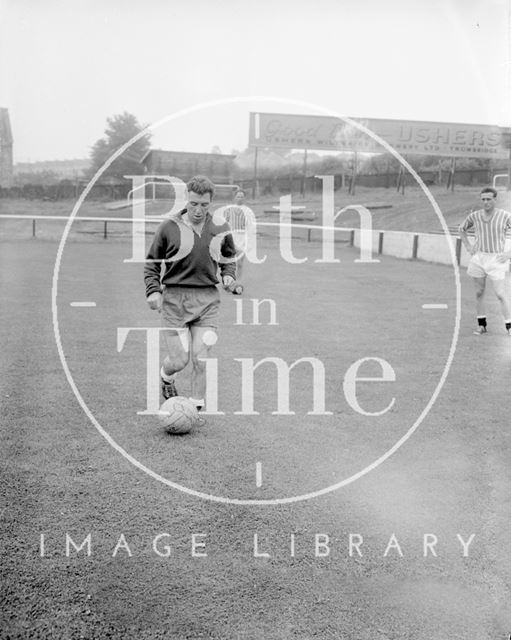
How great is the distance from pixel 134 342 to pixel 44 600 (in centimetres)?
590

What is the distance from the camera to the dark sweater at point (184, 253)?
5.39 meters

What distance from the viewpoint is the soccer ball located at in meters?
5.30

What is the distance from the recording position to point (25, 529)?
3.67 metres

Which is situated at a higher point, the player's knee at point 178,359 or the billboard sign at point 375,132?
the billboard sign at point 375,132

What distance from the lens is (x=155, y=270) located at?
545cm

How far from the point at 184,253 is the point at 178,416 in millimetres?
1263

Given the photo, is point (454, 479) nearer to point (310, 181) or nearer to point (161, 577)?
point (161, 577)

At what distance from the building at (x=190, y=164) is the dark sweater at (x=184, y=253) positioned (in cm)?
4082

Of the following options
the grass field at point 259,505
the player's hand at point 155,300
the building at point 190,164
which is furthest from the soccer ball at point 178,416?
the building at point 190,164

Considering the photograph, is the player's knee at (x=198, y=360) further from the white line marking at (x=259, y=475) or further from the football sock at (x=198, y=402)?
the white line marking at (x=259, y=475)

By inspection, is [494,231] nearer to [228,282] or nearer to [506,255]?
[506,255]

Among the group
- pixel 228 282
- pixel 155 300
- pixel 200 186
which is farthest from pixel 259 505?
pixel 200 186

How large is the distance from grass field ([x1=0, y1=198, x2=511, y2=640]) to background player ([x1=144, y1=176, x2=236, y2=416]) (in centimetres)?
65

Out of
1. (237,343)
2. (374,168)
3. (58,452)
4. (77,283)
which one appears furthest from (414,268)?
(374,168)
